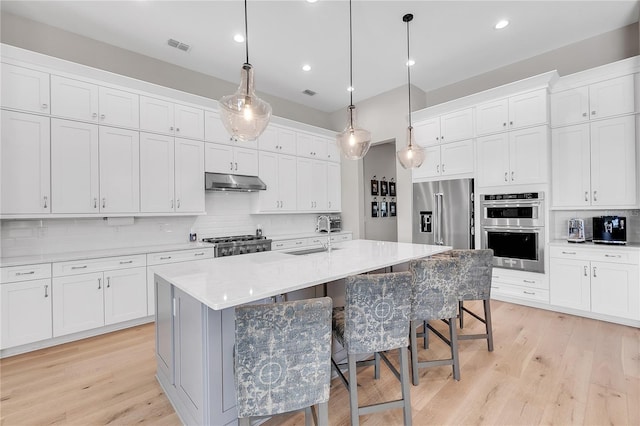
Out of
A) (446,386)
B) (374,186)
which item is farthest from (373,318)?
(374,186)

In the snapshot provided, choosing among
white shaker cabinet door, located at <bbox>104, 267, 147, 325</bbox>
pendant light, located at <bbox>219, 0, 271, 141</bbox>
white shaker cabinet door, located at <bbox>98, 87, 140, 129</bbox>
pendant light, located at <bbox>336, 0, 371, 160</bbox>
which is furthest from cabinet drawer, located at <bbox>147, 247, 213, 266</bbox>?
pendant light, located at <bbox>336, 0, 371, 160</bbox>

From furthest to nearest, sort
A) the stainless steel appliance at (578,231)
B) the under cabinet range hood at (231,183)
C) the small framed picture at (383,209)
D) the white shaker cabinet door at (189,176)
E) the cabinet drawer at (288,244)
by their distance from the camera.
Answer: the small framed picture at (383,209), the cabinet drawer at (288,244), the under cabinet range hood at (231,183), the white shaker cabinet door at (189,176), the stainless steel appliance at (578,231)

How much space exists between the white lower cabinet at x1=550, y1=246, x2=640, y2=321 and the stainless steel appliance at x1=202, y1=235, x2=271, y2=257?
398 cm

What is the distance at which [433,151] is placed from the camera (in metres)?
4.88

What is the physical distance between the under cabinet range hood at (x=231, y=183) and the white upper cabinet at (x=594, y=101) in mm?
4333

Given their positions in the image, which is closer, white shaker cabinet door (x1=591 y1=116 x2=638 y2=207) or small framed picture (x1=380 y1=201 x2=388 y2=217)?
white shaker cabinet door (x1=591 y1=116 x2=638 y2=207)

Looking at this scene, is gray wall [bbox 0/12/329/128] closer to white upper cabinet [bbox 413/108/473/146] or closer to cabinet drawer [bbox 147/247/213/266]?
cabinet drawer [bbox 147/247/213/266]

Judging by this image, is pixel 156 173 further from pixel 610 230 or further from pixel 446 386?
pixel 610 230

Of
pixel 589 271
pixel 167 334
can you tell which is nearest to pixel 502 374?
pixel 589 271

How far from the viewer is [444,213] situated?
467 centimetres

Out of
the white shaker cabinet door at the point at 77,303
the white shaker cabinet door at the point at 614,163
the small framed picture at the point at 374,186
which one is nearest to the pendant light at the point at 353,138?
the white shaker cabinet door at the point at 77,303

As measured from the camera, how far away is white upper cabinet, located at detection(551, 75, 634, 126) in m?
3.45

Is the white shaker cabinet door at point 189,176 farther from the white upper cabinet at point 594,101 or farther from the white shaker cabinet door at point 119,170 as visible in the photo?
the white upper cabinet at point 594,101

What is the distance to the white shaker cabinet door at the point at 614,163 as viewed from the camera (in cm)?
342
